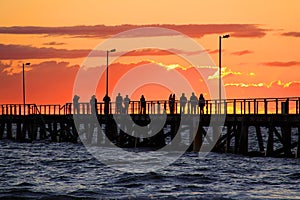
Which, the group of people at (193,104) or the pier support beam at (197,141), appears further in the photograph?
the group of people at (193,104)

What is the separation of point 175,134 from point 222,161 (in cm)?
1245

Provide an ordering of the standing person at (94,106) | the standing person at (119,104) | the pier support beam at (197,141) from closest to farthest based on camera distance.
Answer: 1. the pier support beam at (197,141)
2. the standing person at (119,104)
3. the standing person at (94,106)

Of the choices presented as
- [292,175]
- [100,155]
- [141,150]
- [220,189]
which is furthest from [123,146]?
[220,189]

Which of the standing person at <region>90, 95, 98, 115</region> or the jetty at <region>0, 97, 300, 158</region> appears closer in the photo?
the jetty at <region>0, 97, 300, 158</region>

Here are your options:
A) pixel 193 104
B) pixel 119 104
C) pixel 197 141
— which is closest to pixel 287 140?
pixel 197 141

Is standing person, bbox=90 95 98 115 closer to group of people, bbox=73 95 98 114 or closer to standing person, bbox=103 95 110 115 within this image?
group of people, bbox=73 95 98 114

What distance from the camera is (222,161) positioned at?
47.6 meters

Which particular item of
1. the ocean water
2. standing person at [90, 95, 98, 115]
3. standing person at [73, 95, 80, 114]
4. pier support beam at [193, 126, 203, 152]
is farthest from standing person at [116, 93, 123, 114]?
the ocean water

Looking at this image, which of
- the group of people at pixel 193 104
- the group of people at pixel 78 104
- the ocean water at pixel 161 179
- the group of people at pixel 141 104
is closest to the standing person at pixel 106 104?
the group of people at pixel 141 104

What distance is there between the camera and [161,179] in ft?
125

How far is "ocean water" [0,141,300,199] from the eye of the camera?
32.3m

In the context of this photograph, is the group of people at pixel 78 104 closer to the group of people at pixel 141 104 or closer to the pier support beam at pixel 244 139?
the group of people at pixel 141 104

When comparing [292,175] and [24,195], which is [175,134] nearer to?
[292,175]

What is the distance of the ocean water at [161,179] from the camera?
32344 millimetres
